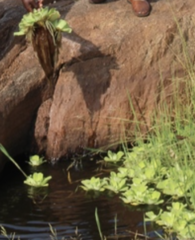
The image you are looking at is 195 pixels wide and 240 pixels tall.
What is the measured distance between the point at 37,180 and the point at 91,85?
40.5 inches

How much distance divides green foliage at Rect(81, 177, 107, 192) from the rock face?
74 cm

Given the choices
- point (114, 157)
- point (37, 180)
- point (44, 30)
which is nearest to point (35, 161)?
point (37, 180)

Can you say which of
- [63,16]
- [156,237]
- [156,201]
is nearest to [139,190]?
[156,201]

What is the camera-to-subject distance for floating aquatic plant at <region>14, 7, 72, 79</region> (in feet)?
18.7

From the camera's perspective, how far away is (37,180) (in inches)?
221

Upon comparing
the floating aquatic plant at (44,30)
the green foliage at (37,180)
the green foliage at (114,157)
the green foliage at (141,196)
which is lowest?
the green foliage at (114,157)

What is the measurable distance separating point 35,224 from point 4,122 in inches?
48.3

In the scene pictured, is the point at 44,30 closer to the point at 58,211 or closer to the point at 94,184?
the point at 94,184

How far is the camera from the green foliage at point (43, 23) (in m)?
5.70

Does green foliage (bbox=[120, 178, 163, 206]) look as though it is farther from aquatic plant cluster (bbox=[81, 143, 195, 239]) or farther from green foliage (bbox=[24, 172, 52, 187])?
green foliage (bbox=[24, 172, 52, 187])

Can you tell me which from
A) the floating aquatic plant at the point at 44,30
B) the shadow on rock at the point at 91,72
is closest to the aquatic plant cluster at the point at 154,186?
the shadow on rock at the point at 91,72

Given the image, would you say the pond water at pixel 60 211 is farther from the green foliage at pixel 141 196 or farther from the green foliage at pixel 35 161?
the green foliage at pixel 35 161

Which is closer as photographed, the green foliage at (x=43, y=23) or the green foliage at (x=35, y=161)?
the green foliage at (x=43, y=23)

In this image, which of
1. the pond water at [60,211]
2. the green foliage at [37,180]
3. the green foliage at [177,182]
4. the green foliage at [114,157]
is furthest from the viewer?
the green foliage at [114,157]
